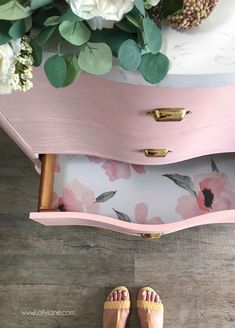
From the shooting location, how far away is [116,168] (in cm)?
108

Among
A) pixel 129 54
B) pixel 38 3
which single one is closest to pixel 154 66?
pixel 129 54

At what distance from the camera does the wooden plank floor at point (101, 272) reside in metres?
1.21

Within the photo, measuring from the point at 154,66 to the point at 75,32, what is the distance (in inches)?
4.0

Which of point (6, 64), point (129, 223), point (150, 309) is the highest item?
point (6, 64)

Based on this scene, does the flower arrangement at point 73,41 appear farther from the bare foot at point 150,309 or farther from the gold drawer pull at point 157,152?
the bare foot at point 150,309

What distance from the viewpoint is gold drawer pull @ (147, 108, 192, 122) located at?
67 cm

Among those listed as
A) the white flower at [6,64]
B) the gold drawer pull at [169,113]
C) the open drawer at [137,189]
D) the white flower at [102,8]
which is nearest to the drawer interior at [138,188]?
the open drawer at [137,189]

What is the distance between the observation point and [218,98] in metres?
0.65

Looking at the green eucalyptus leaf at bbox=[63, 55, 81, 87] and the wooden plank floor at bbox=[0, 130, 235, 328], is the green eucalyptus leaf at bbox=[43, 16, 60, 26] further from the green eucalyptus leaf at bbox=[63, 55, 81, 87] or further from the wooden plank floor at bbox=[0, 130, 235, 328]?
the wooden plank floor at bbox=[0, 130, 235, 328]

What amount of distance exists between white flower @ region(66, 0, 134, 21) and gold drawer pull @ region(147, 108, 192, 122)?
0.23 metres

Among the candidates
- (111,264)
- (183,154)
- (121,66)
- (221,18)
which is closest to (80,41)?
(121,66)

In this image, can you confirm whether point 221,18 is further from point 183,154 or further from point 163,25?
point 183,154

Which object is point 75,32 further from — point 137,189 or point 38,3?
point 137,189

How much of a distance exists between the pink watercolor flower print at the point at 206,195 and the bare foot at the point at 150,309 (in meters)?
0.29
